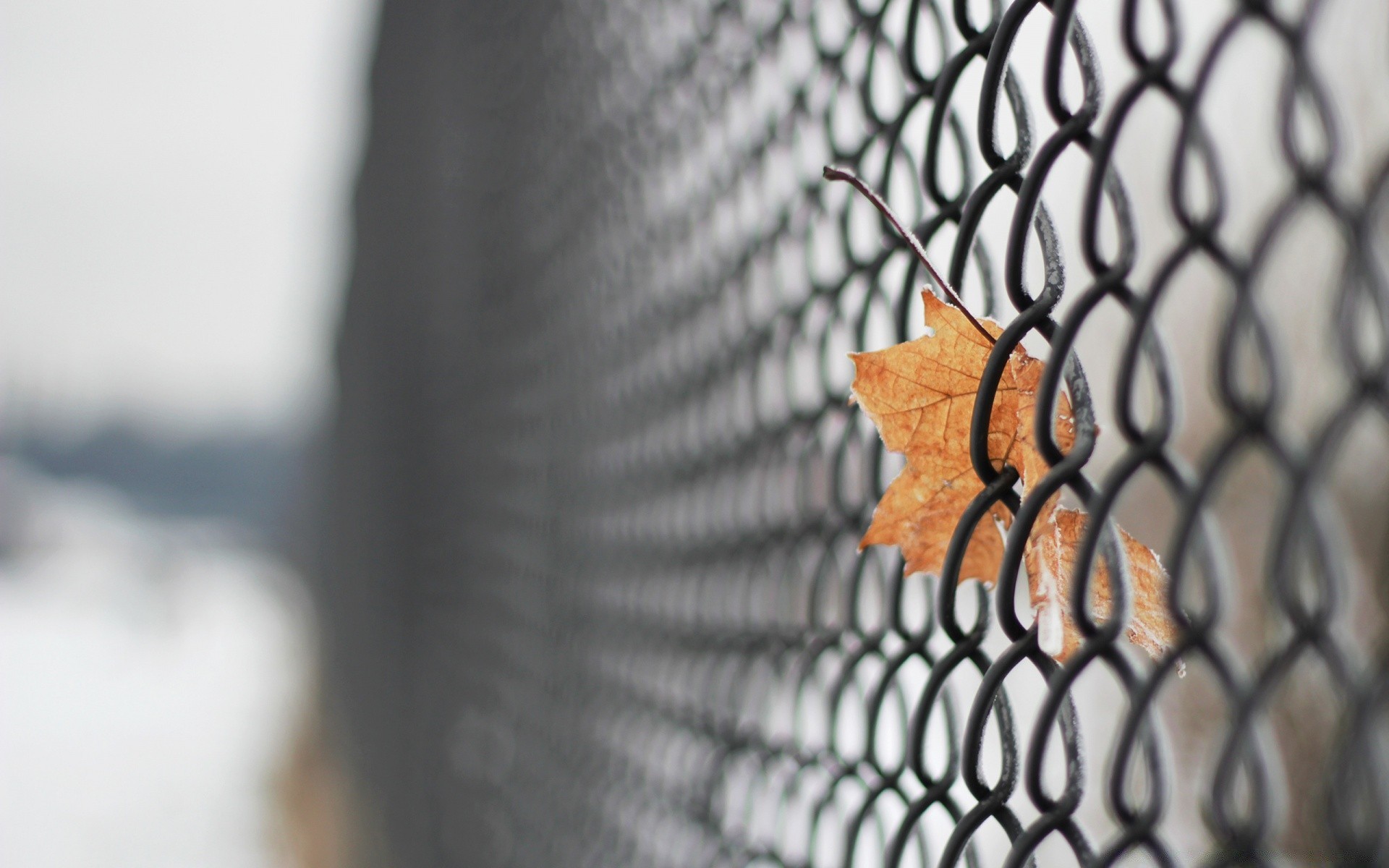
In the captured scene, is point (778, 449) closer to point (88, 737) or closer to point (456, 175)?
point (456, 175)

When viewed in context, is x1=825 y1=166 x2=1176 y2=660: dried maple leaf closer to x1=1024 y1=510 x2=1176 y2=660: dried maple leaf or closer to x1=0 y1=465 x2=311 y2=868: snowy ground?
x1=1024 y1=510 x2=1176 y2=660: dried maple leaf

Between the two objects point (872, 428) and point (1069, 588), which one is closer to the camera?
point (1069, 588)

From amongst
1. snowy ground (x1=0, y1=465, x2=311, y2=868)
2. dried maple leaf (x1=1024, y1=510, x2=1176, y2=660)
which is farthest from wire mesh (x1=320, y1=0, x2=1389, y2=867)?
snowy ground (x1=0, y1=465, x2=311, y2=868)

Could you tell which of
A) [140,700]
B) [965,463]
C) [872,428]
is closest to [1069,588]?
[965,463]

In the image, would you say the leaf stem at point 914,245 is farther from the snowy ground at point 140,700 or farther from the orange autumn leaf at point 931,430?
the snowy ground at point 140,700

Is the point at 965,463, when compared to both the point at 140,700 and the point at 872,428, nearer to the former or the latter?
the point at 872,428

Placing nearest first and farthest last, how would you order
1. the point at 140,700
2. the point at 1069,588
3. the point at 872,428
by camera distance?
the point at 1069,588, the point at 872,428, the point at 140,700

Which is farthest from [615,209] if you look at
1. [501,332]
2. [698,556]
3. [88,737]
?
[88,737]
